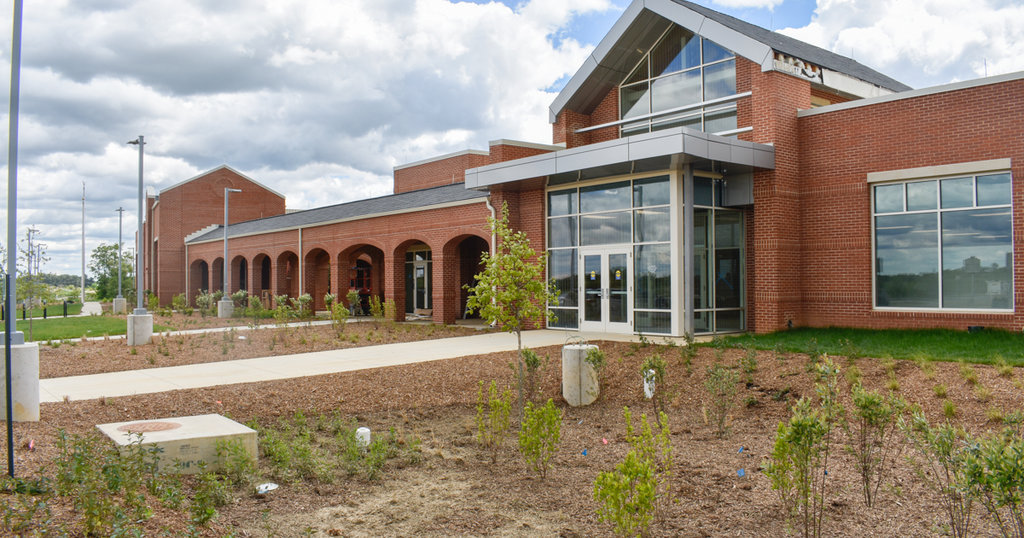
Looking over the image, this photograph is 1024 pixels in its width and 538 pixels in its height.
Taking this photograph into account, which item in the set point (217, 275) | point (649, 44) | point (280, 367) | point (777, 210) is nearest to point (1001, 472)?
point (280, 367)

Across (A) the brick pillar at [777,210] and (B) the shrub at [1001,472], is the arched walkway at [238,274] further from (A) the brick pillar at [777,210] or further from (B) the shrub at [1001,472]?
(B) the shrub at [1001,472]

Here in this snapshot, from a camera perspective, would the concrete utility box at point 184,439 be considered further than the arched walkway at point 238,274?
No

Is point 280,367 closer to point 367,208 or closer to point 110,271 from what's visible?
point 367,208

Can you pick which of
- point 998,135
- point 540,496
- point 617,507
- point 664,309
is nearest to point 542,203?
point 664,309

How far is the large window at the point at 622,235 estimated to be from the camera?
16094mm

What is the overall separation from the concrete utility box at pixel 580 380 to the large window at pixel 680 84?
33.3 ft

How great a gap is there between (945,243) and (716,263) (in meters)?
4.80

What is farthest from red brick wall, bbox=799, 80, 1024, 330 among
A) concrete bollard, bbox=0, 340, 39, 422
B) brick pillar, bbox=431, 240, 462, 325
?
concrete bollard, bbox=0, 340, 39, 422

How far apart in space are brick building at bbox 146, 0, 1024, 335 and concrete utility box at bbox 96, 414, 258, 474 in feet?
31.2

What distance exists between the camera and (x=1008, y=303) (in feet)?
44.4

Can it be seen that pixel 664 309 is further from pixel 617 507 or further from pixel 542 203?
pixel 617 507

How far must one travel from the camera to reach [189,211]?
48000mm

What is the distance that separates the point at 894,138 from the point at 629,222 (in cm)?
610

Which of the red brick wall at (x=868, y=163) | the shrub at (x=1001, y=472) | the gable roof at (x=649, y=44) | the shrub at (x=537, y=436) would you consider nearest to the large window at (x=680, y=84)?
the gable roof at (x=649, y=44)
